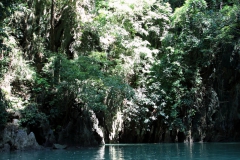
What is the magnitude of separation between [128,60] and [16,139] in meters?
8.48

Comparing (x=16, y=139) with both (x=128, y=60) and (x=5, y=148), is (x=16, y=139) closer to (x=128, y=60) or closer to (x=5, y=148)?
(x=5, y=148)

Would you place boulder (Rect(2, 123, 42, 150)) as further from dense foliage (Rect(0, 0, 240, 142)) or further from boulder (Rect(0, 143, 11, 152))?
dense foliage (Rect(0, 0, 240, 142))

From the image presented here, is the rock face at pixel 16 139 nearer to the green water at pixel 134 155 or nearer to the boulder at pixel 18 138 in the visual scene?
the boulder at pixel 18 138

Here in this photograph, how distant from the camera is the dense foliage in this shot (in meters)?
16.3

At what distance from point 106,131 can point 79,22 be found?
6.41 m

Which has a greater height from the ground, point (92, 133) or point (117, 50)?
point (117, 50)

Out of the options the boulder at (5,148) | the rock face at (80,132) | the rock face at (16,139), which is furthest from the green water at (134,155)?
the rock face at (80,132)

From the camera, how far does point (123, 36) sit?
19.7 metres

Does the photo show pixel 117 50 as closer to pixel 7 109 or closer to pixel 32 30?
pixel 32 30

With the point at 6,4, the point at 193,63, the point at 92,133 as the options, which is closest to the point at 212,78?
the point at 193,63

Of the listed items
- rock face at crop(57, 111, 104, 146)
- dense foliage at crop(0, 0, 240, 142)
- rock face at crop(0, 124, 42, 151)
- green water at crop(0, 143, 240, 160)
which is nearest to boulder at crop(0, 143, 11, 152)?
rock face at crop(0, 124, 42, 151)

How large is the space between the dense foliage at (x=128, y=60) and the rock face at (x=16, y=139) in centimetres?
234

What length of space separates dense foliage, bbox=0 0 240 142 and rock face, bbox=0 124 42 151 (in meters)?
2.34

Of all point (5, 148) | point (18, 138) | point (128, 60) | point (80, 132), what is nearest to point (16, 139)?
point (18, 138)
